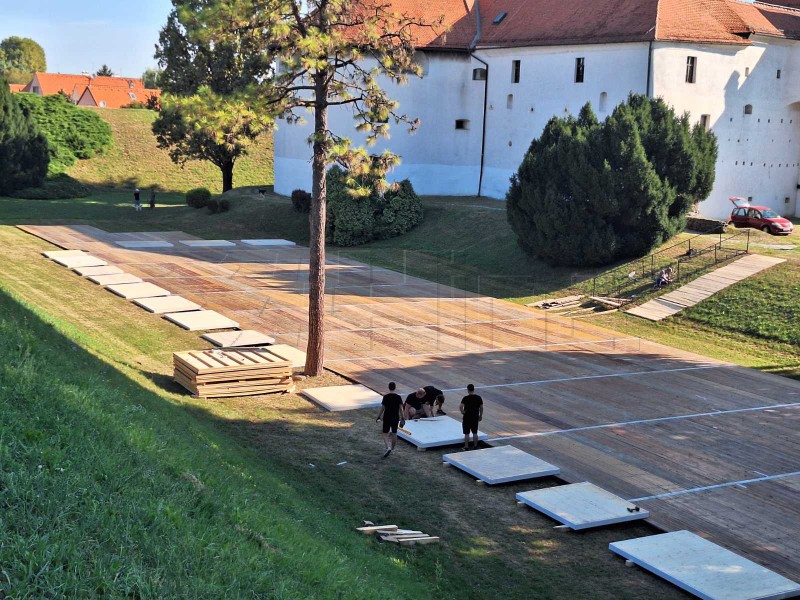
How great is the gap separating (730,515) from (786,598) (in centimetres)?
300

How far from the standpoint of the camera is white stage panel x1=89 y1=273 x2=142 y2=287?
3186 cm

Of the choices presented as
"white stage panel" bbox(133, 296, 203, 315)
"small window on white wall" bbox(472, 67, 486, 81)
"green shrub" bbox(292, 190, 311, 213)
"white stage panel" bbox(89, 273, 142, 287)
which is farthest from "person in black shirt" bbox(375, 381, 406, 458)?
"small window on white wall" bbox(472, 67, 486, 81)

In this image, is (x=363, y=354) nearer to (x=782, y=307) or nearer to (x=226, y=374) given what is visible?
(x=226, y=374)

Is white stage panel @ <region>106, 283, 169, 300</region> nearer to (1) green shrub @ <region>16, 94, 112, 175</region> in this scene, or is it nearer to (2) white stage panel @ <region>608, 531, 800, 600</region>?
(2) white stage panel @ <region>608, 531, 800, 600</region>

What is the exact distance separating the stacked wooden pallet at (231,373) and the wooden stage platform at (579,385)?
7.95 ft

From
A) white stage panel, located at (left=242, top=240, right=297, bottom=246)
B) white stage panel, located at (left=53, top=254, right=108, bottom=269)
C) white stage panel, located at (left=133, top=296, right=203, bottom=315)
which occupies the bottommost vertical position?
white stage panel, located at (left=133, top=296, right=203, bottom=315)

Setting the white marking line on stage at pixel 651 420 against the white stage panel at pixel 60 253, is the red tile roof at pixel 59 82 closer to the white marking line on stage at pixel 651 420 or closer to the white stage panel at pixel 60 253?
the white stage panel at pixel 60 253

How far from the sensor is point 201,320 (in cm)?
2684

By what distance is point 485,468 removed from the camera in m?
15.9

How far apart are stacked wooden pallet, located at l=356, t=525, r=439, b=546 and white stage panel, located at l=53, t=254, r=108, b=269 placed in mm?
24871

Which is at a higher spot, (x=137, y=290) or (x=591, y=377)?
(x=137, y=290)

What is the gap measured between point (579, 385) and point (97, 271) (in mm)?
19780

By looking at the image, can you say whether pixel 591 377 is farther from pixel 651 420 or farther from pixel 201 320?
pixel 201 320

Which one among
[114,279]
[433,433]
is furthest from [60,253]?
[433,433]
